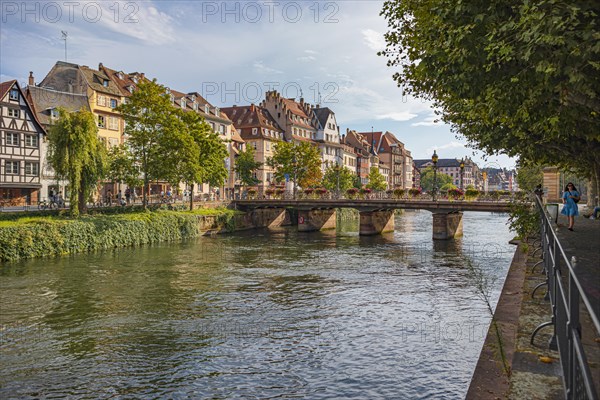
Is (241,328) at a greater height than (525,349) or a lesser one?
lesser

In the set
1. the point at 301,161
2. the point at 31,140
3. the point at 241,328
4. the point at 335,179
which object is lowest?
the point at 241,328

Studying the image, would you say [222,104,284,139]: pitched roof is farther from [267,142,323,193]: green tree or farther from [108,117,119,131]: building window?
[108,117,119,131]: building window

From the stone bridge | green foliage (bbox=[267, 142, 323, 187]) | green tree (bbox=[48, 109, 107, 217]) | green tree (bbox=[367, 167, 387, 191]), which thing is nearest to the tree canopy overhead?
green tree (bbox=[48, 109, 107, 217])

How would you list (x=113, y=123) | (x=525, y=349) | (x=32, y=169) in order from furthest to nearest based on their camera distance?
(x=113, y=123), (x=32, y=169), (x=525, y=349)

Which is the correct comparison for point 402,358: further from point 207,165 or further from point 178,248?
point 207,165

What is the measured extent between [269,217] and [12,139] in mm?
27606

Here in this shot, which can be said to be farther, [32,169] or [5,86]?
[32,169]

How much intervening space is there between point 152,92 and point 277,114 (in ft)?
172

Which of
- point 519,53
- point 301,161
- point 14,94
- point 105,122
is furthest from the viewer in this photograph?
point 301,161

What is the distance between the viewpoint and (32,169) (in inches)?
1916

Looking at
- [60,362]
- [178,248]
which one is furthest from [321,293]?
[178,248]

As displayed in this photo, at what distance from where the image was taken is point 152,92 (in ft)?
148

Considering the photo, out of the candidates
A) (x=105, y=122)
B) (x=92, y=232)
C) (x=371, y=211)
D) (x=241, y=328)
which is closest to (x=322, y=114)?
(x=105, y=122)

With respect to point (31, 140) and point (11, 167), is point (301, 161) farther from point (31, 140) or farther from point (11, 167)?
point (11, 167)
